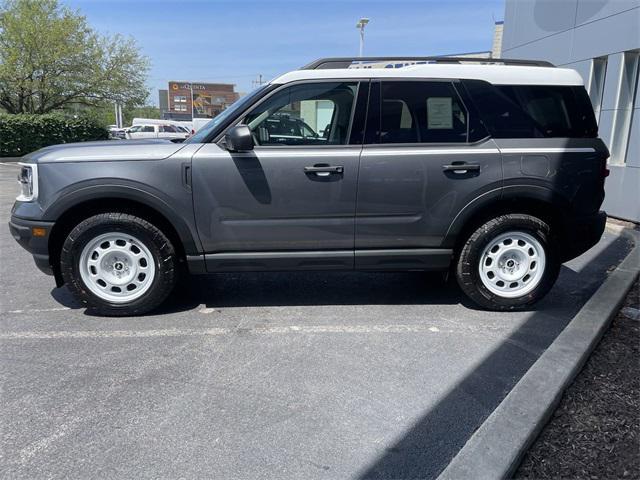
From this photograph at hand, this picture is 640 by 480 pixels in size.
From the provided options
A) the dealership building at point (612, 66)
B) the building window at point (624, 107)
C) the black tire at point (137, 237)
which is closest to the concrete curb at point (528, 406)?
the black tire at point (137, 237)

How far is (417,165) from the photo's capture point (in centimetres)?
429

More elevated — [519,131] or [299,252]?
[519,131]

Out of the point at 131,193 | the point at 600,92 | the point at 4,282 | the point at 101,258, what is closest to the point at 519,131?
the point at 131,193

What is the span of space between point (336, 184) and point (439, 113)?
1076 mm

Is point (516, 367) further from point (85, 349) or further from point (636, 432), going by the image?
point (85, 349)

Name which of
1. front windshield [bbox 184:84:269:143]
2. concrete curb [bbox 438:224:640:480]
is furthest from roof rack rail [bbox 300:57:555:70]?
concrete curb [bbox 438:224:640:480]

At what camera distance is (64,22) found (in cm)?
2417

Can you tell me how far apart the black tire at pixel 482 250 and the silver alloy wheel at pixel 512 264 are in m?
0.04

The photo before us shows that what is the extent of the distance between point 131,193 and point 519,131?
3.22m

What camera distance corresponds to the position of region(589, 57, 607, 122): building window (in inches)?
376

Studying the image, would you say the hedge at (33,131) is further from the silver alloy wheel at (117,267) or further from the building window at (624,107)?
the building window at (624,107)

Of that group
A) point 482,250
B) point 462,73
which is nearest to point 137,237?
point 482,250

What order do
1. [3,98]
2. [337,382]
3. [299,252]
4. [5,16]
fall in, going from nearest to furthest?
1. [337,382]
2. [299,252]
3. [5,16]
4. [3,98]

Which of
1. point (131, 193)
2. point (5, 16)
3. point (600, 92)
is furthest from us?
point (5, 16)
